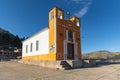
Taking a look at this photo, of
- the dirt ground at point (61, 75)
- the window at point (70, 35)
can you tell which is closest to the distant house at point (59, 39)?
the window at point (70, 35)

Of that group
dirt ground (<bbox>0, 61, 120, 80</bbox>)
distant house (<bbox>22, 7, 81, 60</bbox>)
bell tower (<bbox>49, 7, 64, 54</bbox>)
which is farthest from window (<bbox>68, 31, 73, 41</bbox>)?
dirt ground (<bbox>0, 61, 120, 80</bbox>)

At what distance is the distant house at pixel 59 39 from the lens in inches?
624

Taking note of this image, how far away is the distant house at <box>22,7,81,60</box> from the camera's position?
624 inches

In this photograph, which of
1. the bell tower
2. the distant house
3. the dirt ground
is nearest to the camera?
the dirt ground

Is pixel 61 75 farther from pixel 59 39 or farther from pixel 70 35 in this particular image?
pixel 70 35

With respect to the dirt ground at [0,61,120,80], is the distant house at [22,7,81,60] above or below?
above

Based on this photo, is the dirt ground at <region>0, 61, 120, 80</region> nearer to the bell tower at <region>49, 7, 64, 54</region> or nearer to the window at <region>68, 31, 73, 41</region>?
the bell tower at <region>49, 7, 64, 54</region>

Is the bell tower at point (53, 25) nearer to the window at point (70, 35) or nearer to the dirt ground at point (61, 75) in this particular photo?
the window at point (70, 35)

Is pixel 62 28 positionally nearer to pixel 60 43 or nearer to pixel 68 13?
pixel 60 43

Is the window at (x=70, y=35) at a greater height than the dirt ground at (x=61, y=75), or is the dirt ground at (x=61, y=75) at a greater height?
the window at (x=70, y=35)

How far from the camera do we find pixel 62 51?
53.1 ft

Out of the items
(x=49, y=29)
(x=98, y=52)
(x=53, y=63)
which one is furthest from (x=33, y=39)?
(x=98, y=52)

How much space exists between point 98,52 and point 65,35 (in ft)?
111

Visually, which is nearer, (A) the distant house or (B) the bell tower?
(B) the bell tower
